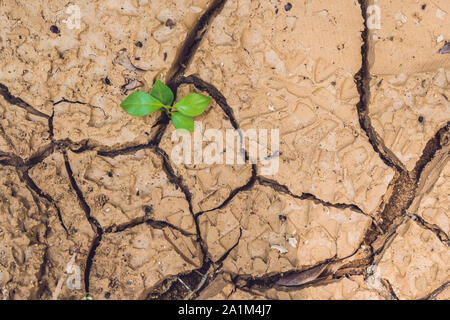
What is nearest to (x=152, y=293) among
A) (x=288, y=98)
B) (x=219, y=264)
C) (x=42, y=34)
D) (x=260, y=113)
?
(x=219, y=264)

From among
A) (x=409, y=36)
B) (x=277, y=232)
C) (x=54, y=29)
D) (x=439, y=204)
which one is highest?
(x=54, y=29)

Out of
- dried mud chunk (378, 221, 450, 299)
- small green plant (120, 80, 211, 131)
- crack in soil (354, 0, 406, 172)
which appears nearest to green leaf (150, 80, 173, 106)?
small green plant (120, 80, 211, 131)

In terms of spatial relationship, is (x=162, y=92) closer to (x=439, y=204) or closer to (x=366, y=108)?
(x=366, y=108)

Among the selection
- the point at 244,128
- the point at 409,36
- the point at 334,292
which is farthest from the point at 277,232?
the point at 409,36

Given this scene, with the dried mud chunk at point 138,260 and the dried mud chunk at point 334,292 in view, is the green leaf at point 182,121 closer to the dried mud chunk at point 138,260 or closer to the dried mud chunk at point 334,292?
the dried mud chunk at point 138,260

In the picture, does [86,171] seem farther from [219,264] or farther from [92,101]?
[219,264]

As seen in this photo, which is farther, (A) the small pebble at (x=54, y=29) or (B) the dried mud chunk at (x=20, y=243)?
(A) the small pebble at (x=54, y=29)

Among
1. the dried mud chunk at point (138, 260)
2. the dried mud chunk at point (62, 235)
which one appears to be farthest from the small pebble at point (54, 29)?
the dried mud chunk at point (138, 260)
